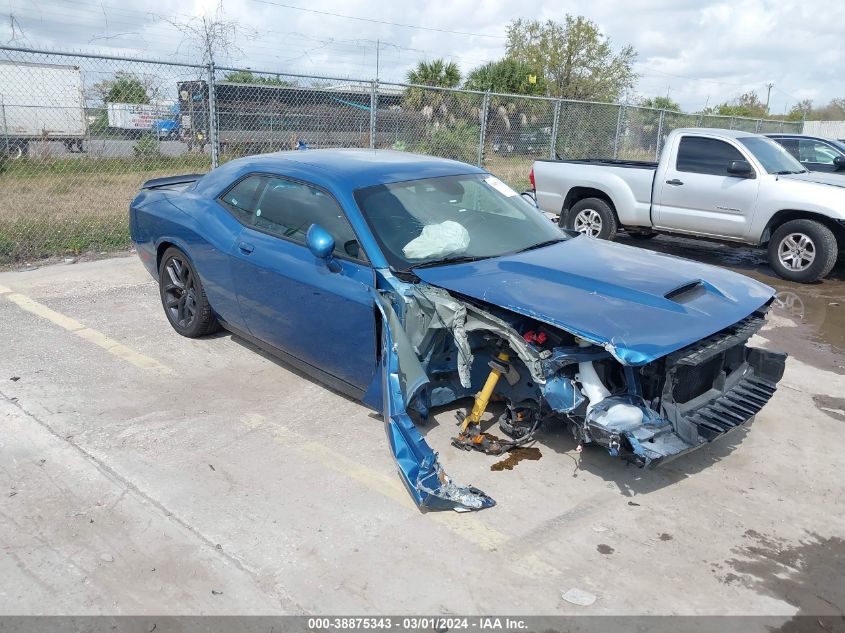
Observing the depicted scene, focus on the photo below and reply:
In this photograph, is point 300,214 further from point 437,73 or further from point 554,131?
point 437,73

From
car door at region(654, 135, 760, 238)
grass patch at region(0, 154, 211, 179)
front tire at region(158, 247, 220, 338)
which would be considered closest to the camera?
front tire at region(158, 247, 220, 338)

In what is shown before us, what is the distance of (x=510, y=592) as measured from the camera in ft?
9.32

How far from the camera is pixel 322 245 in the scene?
3.97m

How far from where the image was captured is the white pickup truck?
8.10 metres

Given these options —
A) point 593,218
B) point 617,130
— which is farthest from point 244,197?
point 617,130

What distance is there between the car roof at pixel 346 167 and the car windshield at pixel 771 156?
16.9 feet

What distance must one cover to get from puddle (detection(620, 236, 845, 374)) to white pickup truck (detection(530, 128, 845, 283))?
34cm

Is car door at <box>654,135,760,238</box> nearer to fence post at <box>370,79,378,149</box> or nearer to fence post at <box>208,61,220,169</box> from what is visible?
fence post at <box>370,79,378,149</box>

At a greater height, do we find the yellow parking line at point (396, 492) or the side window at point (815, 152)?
the side window at point (815, 152)

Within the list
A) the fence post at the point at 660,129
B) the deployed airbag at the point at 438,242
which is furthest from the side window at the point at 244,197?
the fence post at the point at 660,129

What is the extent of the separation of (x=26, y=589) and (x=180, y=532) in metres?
0.63

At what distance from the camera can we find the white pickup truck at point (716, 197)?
8102 millimetres

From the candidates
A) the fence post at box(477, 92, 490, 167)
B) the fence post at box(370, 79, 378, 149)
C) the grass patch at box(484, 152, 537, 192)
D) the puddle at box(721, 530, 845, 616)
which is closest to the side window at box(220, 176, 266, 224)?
the puddle at box(721, 530, 845, 616)

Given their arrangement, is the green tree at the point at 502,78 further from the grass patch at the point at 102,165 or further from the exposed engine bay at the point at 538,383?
the exposed engine bay at the point at 538,383
